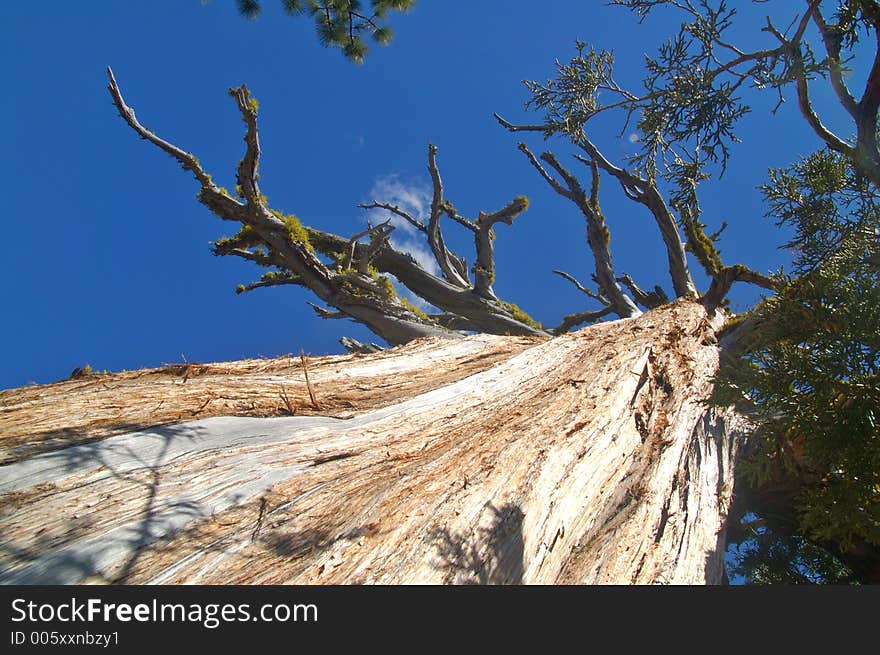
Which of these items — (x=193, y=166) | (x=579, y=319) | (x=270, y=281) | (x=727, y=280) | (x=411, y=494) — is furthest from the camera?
(x=579, y=319)

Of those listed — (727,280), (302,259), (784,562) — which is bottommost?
(784,562)

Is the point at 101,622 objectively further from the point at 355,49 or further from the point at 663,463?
the point at 355,49

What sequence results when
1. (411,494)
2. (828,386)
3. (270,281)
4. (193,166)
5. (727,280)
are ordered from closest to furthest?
1. (411,494)
2. (828,386)
3. (193,166)
4. (727,280)
5. (270,281)

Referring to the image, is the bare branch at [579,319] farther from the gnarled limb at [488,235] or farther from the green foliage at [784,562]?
the green foliage at [784,562]

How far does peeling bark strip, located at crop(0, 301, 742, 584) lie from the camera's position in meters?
2.15

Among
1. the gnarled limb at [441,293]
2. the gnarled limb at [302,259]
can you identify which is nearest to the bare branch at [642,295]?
the gnarled limb at [441,293]

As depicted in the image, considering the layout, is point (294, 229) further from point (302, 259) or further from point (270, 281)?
point (270, 281)

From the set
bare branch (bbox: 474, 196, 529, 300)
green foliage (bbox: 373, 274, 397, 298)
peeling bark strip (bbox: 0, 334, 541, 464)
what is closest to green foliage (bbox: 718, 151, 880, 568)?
peeling bark strip (bbox: 0, 334, 541, 464)

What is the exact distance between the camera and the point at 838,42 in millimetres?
4078

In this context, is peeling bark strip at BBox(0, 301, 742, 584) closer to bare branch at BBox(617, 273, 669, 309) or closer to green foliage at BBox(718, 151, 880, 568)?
green foliage at BBox(718, 151, 880, 568)

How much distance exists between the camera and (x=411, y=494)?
2703mm

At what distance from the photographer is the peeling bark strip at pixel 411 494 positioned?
2146 millimetres

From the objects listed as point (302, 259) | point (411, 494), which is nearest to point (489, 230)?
point (302, 259)

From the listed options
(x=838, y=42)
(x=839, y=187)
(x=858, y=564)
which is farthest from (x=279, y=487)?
(x=839, y=187)
